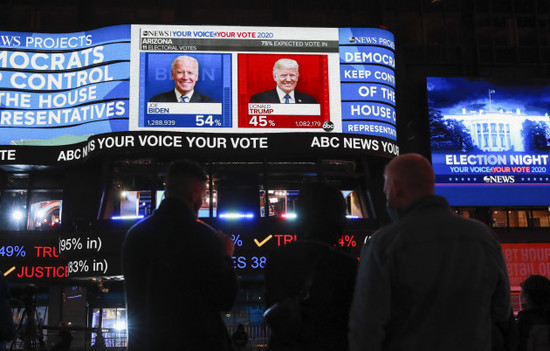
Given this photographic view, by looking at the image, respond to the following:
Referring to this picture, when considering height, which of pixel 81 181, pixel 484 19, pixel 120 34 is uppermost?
pixel 484 19

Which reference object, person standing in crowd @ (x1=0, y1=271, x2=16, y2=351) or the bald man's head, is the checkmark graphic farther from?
the bald man's head

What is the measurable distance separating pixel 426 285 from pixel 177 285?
1461 millimetres

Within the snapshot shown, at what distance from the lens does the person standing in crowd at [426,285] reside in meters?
3.05

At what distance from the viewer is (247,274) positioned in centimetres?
1855

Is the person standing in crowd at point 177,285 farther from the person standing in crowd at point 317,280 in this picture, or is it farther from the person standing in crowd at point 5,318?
the person standing in crowd at point 5,318

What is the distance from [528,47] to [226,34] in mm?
13273

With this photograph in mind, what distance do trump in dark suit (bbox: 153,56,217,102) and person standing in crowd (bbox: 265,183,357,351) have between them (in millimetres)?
17020

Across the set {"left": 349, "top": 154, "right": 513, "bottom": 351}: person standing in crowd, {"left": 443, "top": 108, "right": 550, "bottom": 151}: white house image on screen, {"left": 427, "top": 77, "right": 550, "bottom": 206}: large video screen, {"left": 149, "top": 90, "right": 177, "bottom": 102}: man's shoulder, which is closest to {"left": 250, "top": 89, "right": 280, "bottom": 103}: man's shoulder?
{"left": 149, "top": 90, "right": 177, "bottom": 102}: man's shoulder

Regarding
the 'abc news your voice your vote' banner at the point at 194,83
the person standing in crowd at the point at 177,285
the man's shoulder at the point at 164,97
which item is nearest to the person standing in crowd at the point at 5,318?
the person standing in crowd at the point at 177,285

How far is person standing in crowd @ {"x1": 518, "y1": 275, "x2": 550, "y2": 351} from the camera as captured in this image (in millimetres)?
5746

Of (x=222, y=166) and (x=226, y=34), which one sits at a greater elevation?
(x=226, y=34)

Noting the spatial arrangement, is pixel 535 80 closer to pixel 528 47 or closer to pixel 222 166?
pixel 528 47

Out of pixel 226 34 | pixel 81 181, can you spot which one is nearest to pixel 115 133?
pixel 81 181

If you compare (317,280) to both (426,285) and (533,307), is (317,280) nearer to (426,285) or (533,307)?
(426,285)
